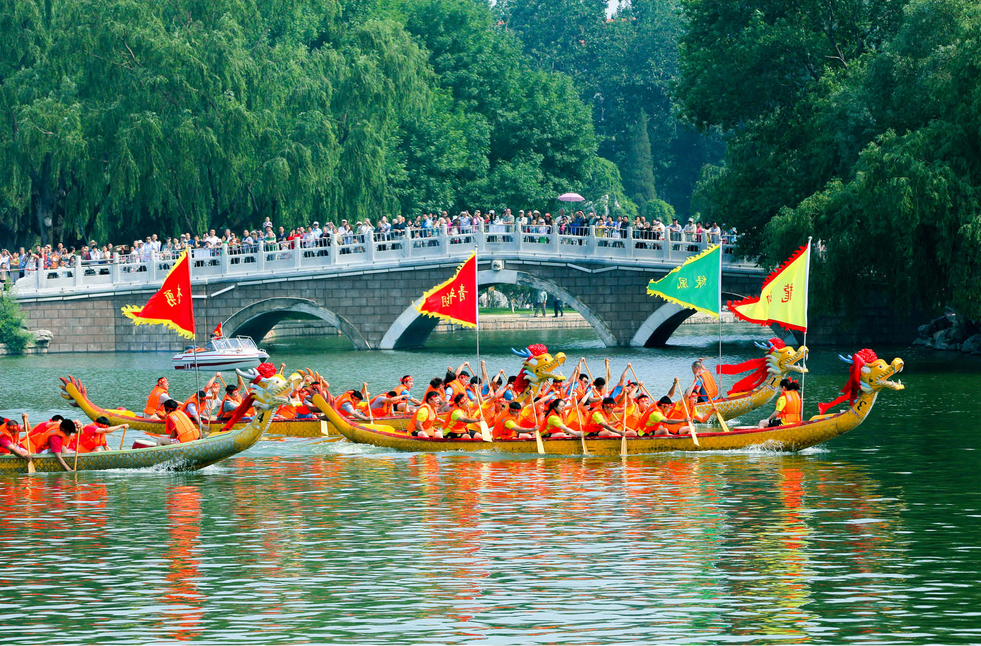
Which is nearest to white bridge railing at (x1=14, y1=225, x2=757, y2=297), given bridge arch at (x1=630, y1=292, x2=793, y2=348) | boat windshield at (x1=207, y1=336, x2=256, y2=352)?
bridge arch at (x1=630, y1=292, x2=793, y2=348)

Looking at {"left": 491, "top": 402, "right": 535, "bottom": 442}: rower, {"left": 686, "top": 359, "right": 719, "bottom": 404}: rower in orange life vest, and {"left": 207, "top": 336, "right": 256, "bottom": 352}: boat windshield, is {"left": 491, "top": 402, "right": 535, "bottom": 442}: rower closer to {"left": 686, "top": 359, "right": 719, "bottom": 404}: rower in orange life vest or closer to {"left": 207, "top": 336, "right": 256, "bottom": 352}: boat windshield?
{"left": 686, "top": 359, "right": 719, "bottom": 404}: rower in orange life vest

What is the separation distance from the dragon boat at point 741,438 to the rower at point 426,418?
265mm

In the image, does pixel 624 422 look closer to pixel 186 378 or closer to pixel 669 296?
pixel 669 296

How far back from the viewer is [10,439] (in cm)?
2333

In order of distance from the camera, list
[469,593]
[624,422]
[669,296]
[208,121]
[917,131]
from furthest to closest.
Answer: [208,121], [917,131], [669,296], [624,422], [469,593]

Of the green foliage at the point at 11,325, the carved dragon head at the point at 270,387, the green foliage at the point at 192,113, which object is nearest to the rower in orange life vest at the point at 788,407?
the carved dragon head at the point at 270,387

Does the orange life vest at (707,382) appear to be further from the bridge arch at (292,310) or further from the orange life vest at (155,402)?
the bridge arch at (292,310)

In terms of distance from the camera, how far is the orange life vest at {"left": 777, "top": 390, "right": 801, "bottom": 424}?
24.8m

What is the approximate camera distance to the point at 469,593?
15109mm

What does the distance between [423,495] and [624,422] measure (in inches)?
178

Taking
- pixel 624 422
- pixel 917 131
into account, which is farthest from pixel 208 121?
pixel 624 422

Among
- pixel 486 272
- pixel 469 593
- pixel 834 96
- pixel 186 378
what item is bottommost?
pixel 469 593

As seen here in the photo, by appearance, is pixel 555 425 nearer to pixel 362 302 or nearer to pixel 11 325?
pixel 362 302

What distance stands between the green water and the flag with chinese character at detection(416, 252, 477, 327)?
4370 mm
